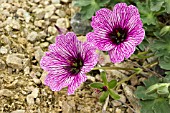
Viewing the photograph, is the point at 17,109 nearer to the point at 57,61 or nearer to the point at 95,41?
the point at 57,61

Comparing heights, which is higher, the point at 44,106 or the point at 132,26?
the point at 132,26

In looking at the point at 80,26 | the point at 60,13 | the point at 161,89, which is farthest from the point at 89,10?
the point at 161,89

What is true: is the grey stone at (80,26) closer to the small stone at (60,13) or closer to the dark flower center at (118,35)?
the small stone at (60,13)

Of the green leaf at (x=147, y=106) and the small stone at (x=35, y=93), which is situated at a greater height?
the small stone at (x=35, y=93)

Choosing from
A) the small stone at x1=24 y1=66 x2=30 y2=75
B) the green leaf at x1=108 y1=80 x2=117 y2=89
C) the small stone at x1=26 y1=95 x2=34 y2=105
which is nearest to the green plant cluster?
the green leaf at x1=108 y1=80 x2=117 y2=89

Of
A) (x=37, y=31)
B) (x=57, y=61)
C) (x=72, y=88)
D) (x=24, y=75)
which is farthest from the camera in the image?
(x=37, y=31)

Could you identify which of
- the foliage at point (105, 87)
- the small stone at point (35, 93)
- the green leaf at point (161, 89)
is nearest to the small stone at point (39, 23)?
the small stone at point (35, 93)

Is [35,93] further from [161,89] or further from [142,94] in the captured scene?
[161,89]

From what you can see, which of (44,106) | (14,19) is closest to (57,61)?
(44,106)

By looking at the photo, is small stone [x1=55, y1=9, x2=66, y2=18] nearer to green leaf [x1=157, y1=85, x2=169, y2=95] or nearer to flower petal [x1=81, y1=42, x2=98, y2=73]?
flower petal [x1=81, y1=42, x2=98, y2=73]
